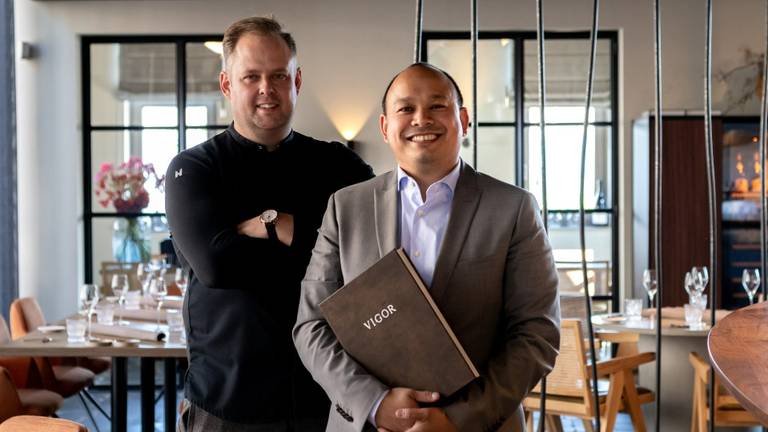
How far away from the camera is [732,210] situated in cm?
903

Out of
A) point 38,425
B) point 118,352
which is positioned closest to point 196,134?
point 118,352

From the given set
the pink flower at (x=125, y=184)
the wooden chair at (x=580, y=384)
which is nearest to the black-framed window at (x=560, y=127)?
the pink flower at (x=125, y=184)

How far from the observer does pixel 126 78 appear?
9.71 m

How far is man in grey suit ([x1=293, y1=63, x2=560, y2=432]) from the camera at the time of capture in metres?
1.91

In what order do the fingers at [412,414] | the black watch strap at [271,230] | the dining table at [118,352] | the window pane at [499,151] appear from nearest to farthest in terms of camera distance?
the fingers at [412,414] < the black watch strap at [271,230] < the dining table at [118,352] < the window pane at [499,151]

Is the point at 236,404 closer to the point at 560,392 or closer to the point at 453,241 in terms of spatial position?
the point at 453,241

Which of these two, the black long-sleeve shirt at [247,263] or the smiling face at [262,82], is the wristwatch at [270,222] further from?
the smiling face at [262,82]

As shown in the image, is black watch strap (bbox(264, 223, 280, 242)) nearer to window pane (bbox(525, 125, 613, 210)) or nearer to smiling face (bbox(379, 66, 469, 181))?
smiling face (bbox(379, 66, 469, 181))

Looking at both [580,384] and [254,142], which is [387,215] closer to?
[254,142]

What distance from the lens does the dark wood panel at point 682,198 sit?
8859mm

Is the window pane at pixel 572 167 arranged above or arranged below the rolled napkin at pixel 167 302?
above

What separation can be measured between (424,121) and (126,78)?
8216 mm

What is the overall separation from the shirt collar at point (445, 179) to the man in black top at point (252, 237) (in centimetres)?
36

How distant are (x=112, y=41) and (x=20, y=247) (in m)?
2.22
